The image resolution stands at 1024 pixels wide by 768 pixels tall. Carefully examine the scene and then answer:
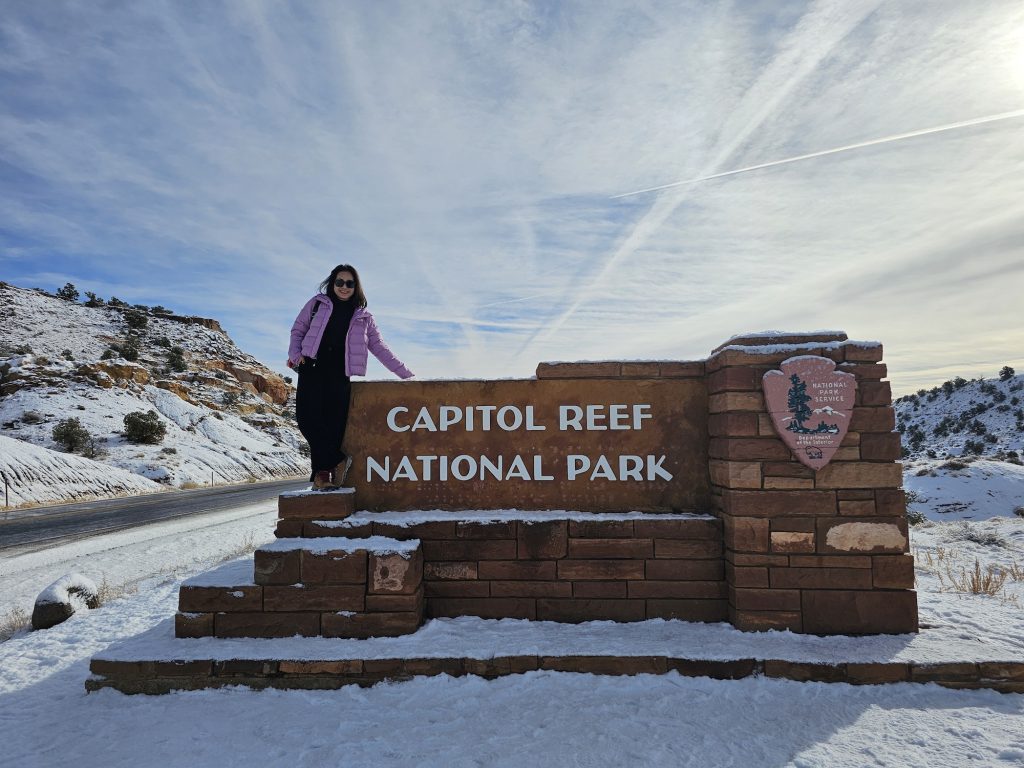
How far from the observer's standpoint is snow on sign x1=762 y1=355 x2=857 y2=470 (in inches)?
165

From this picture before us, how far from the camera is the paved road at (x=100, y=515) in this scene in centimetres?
1072

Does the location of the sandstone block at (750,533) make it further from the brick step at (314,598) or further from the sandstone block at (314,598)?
the sandstone block at (314,598)

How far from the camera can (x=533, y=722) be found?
3.18 m

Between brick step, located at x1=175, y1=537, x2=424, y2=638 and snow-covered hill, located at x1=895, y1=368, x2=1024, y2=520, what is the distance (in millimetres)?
14909

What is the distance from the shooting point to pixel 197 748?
3.05 meters

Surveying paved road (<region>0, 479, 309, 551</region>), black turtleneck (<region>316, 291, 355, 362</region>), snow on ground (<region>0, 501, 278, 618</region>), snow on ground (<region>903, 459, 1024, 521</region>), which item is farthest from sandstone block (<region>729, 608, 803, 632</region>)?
snow on ground (<region>903, 459, 1024, 521</region>)

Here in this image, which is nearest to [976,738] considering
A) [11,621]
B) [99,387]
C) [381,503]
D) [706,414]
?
[706,414]

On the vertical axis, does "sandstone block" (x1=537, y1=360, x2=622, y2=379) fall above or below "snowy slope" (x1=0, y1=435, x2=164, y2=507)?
above

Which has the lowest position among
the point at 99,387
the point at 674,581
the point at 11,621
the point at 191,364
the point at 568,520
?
the point at 11,621

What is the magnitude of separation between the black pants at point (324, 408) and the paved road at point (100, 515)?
26.3 feet

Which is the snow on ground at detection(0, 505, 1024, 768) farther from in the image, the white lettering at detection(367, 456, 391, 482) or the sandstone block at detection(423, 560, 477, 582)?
the white lettering at detection(367, 456, 391, 482)

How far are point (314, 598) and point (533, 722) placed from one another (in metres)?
1.79

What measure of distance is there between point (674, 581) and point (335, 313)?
3.42m

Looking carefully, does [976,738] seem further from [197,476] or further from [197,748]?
[197,476]
